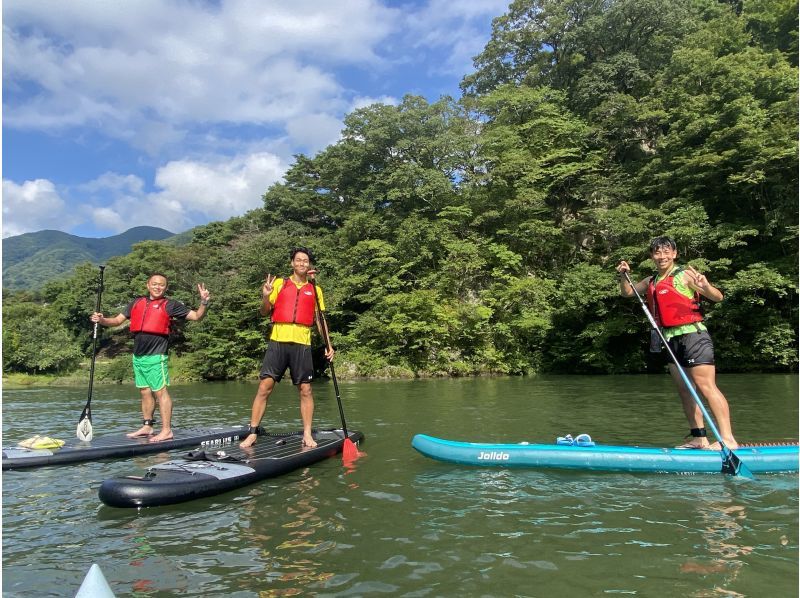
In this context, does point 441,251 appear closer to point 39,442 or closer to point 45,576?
point 39,442

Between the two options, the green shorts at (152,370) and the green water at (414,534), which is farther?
the green shorts at (152,370)

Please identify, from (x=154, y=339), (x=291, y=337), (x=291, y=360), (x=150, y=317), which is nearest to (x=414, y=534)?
(x=291, y=360)

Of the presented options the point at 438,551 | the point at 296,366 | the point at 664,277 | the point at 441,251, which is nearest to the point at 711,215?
the point at 441,251

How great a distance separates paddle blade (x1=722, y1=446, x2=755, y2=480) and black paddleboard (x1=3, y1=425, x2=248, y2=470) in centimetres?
577

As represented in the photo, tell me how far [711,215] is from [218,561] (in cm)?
2340

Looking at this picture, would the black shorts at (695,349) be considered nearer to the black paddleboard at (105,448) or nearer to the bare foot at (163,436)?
the black paddleboard at (105,448)

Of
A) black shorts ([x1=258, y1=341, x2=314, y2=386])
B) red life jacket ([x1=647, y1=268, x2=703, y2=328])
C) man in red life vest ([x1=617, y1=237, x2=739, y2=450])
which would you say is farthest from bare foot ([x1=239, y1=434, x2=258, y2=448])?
red life jacket ([x1=647, y1=268, x2=703, y2=328])

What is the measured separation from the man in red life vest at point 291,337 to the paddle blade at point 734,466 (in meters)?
4.21

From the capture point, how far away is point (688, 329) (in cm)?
555

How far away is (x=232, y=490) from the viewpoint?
4.86 metres

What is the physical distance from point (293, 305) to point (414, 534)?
326 centimetres

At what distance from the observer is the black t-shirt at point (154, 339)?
6.90 m

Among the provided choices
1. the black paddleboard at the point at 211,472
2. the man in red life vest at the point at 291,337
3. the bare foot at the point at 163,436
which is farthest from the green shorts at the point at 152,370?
the man in red life vest at the point at 291,337

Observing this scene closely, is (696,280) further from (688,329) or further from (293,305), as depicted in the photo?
(293,305)
